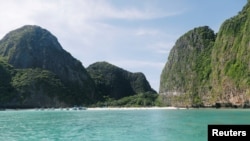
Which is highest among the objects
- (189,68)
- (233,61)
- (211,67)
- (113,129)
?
(189,68)

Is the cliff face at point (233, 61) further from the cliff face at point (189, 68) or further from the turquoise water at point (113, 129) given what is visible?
the turquoise water at point (113, 129)

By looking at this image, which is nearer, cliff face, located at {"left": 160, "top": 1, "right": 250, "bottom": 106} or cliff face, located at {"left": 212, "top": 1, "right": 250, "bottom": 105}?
cliff face, located at {"left": 212, "top": 1, "right": 250, "bottom": 105}

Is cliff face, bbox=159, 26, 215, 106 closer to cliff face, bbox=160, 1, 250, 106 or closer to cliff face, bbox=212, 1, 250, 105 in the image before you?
cliff face, bbox=160, 1, 250, 106

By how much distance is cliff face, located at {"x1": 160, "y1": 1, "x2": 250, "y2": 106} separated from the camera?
12194 cm

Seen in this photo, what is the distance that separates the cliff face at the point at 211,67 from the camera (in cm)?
12194

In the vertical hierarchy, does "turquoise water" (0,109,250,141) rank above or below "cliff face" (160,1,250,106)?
below

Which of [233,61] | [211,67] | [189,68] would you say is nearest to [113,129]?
[233,61]

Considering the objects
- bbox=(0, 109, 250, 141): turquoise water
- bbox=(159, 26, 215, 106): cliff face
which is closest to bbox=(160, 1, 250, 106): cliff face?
bbox=(159, 26, 215, 106): cliff face

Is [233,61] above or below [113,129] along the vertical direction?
above

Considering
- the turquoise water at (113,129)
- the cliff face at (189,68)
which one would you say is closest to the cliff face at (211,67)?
the cliff face at (189,68)

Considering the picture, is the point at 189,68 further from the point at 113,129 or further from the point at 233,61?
the point at 113,129

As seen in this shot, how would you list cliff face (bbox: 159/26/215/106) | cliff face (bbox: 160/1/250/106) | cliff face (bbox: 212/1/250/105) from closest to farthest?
cliff face (bbox: 212/1/250/105)
cliff face (bbox: 160/1/250/106)
cliff face (bbox: 159/26/215/106)

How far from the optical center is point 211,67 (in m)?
152

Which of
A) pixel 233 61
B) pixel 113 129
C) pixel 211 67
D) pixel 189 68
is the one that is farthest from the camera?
pixel 189 68
